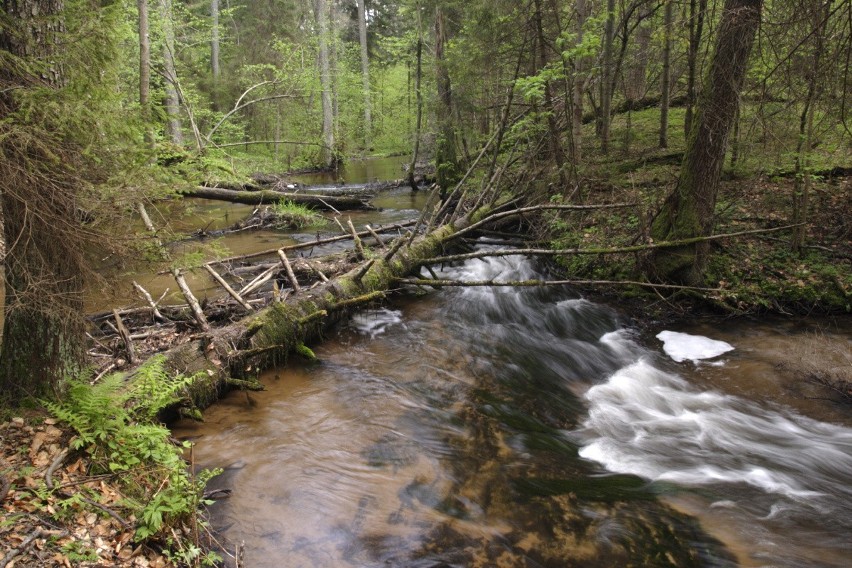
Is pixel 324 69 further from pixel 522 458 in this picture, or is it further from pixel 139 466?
pixel 139 466

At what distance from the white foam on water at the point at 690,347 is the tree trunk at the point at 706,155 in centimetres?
109

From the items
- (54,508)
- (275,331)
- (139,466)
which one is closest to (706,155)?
(275,331)

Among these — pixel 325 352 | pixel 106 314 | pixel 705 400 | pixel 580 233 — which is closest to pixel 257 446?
pixel 325 352

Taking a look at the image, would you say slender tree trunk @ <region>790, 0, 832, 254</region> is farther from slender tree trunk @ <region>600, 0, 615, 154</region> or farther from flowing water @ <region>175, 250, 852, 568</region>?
slender tree trunk @ <region>600, 0, 615, 154</region>

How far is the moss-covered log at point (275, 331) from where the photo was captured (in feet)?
16.8

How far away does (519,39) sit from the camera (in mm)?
12430

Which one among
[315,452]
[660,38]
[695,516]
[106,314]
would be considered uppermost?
[660,38]

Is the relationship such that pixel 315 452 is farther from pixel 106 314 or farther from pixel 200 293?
pixel 200 293

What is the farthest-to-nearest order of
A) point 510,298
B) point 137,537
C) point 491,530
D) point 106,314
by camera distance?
point 510,298, point 106,314, point 491,530, point 137,537

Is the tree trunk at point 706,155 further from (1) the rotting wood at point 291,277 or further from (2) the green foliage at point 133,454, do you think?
(2) the green foliage at point 133,454

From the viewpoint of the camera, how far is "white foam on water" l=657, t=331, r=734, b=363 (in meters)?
7.27

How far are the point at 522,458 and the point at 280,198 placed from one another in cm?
1148

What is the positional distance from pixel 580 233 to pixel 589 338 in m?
2.91

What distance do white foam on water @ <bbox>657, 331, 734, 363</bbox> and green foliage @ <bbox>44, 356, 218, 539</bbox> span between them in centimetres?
665
